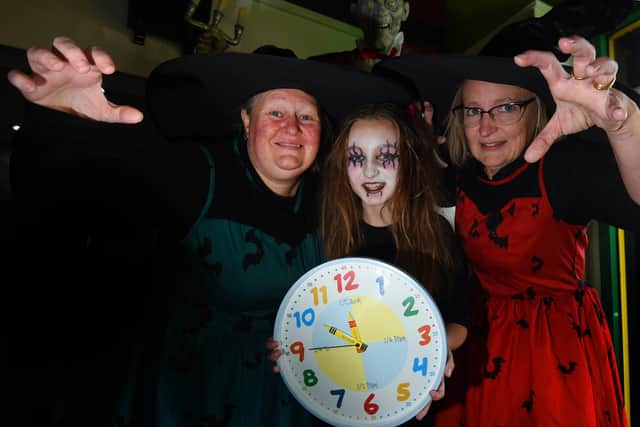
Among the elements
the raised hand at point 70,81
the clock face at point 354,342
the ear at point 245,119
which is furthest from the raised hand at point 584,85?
the raised hand at point 70,81

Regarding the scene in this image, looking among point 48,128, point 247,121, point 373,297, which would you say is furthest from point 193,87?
point 373,297

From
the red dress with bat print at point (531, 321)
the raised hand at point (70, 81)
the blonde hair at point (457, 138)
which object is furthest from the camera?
the blonde hair at point (457, 138)

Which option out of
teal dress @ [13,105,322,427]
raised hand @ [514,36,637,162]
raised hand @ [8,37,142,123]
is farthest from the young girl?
raised hand @ [8,37,142,123]

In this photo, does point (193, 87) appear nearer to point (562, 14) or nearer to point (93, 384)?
point (93, 384)

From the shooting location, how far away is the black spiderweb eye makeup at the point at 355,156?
786mm

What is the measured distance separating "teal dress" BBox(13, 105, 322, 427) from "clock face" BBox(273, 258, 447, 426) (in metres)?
0.07

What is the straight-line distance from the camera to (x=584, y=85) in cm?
61

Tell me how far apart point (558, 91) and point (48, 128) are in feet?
2.69

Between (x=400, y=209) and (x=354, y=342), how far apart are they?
29 cm

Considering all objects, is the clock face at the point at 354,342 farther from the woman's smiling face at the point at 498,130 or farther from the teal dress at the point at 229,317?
the woman's smiling face at the point at 498,130

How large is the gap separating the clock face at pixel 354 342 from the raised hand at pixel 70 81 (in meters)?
0.41

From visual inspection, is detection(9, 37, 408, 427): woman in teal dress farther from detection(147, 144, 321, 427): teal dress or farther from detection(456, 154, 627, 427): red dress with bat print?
detection(456, 154, 627, 427): red dress with bat print

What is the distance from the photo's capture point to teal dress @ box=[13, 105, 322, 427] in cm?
69

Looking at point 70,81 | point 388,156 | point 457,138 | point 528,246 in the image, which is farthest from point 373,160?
point 70,81
